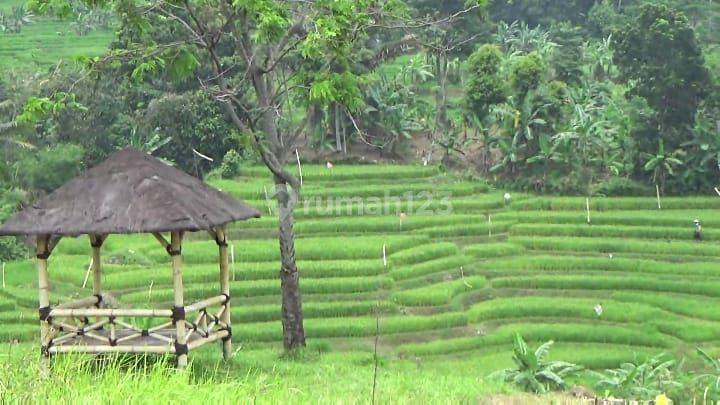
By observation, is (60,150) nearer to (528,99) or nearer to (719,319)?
(528,99)

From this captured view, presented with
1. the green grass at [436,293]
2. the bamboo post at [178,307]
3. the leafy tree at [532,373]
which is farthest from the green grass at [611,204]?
the bamboo post at [178,307]

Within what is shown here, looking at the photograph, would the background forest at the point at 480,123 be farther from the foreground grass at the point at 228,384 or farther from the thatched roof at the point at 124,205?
the thatched roof at the point at 124,205

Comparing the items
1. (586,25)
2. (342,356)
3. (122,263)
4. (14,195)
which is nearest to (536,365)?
(342,356)

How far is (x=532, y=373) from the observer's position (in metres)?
14.3

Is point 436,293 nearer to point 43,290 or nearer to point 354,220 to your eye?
point 354,220

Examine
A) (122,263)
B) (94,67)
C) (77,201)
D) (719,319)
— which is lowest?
(719,319)

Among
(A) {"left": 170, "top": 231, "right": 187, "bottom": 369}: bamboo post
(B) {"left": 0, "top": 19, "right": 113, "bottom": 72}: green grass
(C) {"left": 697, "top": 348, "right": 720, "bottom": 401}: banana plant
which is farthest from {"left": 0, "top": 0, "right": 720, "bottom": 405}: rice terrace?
(B) {"left": 0, "top": 19, "right": 113, "bottom": 72}: green grass

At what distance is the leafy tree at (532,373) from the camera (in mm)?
14070

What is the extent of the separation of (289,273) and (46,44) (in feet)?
112

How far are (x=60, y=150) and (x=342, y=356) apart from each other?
13.1 meters

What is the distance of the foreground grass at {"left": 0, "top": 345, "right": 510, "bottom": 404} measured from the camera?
7949 millimetres

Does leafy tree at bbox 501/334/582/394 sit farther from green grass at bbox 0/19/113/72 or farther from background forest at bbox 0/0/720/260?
green grass at bbox 0/19/113/72

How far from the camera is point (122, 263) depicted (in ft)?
72.1

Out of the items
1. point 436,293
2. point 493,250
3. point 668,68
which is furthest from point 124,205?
point 668,68
